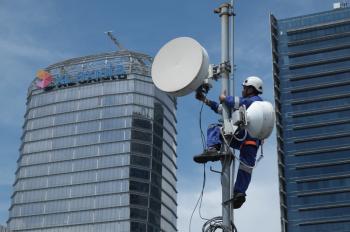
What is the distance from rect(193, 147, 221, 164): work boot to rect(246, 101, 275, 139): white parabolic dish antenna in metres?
0.62

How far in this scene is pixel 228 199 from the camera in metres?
8.59

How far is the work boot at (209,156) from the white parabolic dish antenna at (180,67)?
88 cm

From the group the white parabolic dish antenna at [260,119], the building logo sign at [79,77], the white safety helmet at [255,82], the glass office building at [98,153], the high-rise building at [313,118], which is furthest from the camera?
the building logo sign at [79,77]

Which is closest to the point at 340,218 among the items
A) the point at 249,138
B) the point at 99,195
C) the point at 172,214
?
the point at 172,214

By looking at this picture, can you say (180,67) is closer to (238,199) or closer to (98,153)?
(238,199)

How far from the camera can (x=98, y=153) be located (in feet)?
505

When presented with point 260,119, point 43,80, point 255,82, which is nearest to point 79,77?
point 43,80

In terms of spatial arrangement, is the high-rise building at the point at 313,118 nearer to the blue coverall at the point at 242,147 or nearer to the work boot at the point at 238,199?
the blue coverall at the point at 242,147

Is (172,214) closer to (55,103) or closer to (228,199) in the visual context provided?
(55,103)

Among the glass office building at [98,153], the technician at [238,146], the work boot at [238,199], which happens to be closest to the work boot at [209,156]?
the technician at [238,146]

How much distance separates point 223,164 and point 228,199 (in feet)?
1.68

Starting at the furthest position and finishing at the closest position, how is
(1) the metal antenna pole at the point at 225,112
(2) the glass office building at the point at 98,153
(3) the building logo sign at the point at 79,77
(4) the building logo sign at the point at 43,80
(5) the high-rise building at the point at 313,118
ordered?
(4) the building logo sign at the point at 43,80 → (3) the building logo sign at the point at 79,77 → (2) the glass office building at the point at 98,153 → (5) the high-rise building at the point at 313,118 → (1) the metal antenna pole at the point at 225,112

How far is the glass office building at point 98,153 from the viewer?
491 feet

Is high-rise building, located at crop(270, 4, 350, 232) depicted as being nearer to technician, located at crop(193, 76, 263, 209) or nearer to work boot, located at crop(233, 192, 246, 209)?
technician, located at crop(193, 76, 263, 209)
